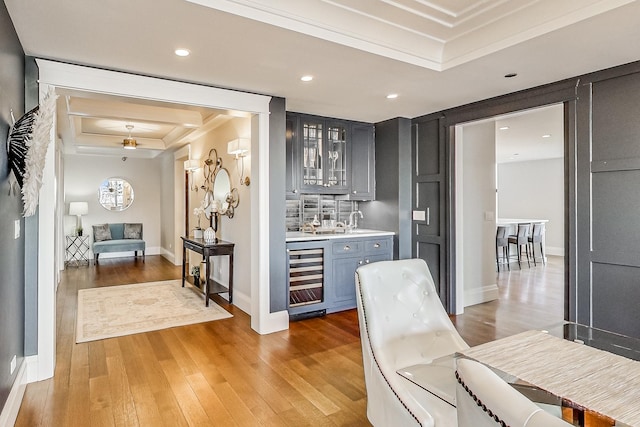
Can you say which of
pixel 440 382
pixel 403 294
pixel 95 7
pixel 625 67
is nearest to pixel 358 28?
pixel 95 7

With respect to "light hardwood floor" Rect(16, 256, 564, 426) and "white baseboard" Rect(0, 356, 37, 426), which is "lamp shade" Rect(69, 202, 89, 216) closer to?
"light hardwood floor" Rect(16, 256, 564, 426)

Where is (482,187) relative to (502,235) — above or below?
above

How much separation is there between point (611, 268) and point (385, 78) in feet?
8.10

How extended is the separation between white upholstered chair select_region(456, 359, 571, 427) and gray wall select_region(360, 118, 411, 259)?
4.25m

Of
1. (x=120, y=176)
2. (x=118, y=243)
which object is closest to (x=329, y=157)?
(x=118, y=243)

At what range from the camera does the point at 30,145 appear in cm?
222

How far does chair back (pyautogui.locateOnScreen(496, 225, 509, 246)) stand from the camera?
7234 millimetres

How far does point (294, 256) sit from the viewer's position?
4262 mm

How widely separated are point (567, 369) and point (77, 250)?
961 cm

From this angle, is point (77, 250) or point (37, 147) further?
point (77, 250)

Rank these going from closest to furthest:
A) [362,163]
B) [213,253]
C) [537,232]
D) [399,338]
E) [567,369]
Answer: [567,369] < [399,338] < [213,253] < [362,163] < [537,232]

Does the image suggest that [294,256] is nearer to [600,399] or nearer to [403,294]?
[403,294]

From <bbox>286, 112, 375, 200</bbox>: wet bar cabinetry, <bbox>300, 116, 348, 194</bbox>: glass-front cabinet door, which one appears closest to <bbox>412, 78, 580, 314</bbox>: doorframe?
<bbox>286, 112, 375, 200</bbox>: wet bar cabinetry

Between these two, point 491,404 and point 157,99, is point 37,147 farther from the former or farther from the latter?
point 491,404
